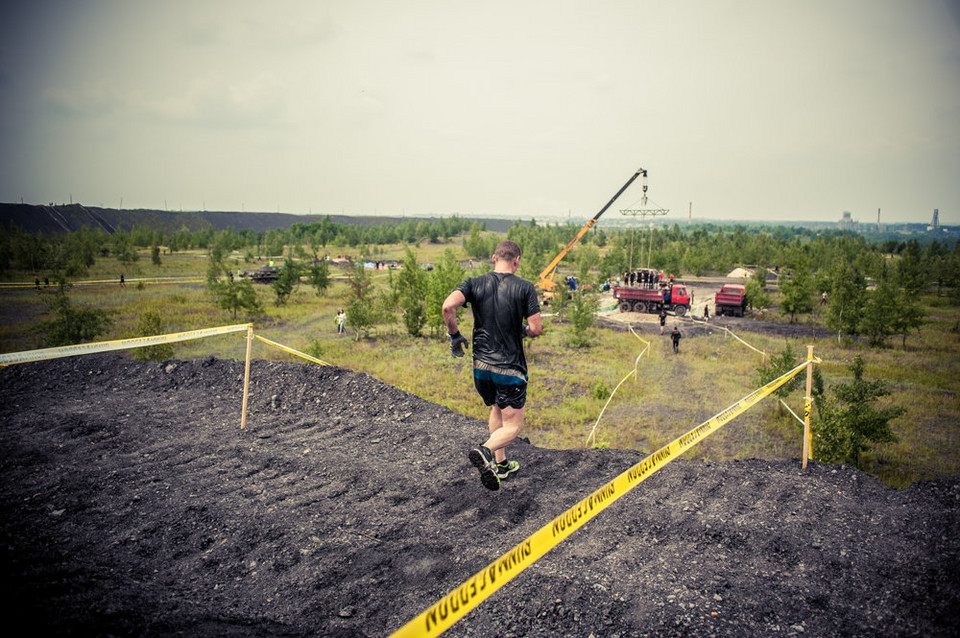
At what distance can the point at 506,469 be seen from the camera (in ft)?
20.2

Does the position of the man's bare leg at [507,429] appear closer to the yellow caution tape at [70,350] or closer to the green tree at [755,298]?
the yellow caution tape at [70,350]

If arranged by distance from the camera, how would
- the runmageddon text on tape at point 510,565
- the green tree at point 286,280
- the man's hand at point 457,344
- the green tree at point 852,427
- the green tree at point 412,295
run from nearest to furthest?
the runmageddon text on tape at point 510,565
the man's hand at point 457,344
the green tree at point 852,427
the green tree at point 412,295
the green tree at point 286,280

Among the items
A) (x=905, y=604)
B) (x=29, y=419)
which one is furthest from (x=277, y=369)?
(x=905, y=604)

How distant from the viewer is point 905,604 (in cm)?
364

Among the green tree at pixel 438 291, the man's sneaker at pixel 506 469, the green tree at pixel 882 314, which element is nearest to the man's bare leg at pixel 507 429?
the man's sneaker at pixel 506 469

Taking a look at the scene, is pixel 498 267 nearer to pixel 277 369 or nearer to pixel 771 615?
pixel 771 615

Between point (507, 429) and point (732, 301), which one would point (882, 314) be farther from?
point (507, 429)

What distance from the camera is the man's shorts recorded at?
5.38m

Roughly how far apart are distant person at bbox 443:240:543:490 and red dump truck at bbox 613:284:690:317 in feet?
107

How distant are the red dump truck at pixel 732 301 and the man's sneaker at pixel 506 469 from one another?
113 ft

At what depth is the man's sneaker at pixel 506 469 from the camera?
6047 mm

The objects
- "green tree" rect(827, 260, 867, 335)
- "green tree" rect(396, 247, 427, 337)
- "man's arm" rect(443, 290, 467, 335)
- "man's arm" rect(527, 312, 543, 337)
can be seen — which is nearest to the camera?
"man's arm" rect(443, 290, 467, 335)

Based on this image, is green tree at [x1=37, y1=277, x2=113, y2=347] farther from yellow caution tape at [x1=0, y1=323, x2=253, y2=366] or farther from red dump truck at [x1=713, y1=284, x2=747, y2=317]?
red dump truck at [x1=713, y1=284, x2=747, y2=317]

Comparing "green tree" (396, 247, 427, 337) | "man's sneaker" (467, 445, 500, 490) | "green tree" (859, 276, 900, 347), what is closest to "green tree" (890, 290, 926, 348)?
"green tree" (859, 276, 900, 347)
